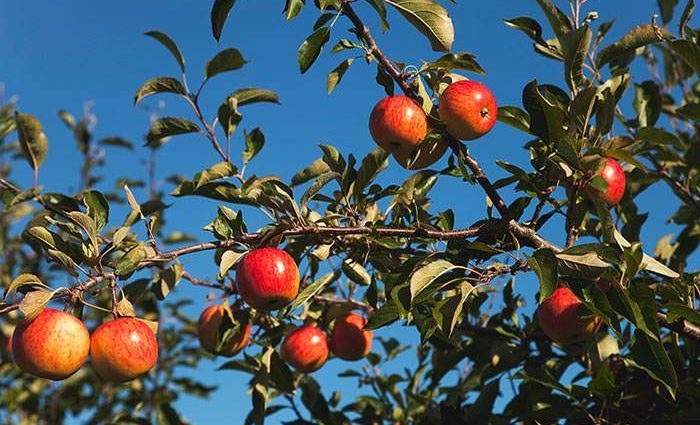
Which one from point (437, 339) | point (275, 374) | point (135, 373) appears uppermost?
point (437, 339)

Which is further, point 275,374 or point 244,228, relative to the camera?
point 275,374

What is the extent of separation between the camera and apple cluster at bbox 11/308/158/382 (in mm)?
2631

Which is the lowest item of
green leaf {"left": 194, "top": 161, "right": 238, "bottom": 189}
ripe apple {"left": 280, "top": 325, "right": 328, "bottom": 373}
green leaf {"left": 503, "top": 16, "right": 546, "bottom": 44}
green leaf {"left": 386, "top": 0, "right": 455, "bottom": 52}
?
ripe apple {"left": 280, "top": 325, "right": 328, "bottom": 373}

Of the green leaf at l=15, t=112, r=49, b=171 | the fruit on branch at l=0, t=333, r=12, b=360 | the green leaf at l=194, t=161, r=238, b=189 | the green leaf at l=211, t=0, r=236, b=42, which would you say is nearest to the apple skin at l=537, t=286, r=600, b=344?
the green leaf at l=194, t=161, r=238, b=189

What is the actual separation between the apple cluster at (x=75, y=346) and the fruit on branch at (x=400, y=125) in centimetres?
115

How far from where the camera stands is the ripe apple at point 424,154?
280cm

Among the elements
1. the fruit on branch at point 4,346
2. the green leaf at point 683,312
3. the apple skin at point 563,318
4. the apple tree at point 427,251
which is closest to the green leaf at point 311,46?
the apple tree at point 427,251

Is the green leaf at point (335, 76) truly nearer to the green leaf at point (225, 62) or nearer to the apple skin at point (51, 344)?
the green leaf at point (225, 62)

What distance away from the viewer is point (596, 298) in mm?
2416

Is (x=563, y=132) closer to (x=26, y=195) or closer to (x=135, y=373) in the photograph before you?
(x=135, y=373)

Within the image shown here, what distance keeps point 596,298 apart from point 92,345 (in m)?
1.80

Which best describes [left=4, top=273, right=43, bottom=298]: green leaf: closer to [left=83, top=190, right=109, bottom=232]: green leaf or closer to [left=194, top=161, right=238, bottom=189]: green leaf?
[left=83, top=190, right=109, bottom=232]: green leaf

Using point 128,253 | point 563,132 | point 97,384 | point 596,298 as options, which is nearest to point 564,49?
point 563,132

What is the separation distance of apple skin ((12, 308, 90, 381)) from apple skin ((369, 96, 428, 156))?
1324 mm
